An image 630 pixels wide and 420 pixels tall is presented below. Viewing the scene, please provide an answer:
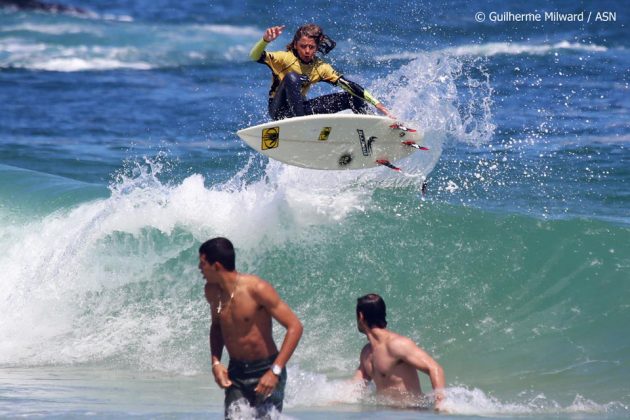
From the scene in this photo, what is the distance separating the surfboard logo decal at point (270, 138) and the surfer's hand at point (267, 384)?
4574mm

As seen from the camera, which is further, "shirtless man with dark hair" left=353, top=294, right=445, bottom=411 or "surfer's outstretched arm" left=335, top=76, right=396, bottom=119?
"surfer's outstretched arm" left=335, top=76, right=396, bottom=119

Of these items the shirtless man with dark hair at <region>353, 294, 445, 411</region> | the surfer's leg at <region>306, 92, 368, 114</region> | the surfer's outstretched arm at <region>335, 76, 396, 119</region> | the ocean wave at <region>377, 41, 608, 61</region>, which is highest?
the surfer's outstretched arm at <region>335, 76, 396, 119</region>

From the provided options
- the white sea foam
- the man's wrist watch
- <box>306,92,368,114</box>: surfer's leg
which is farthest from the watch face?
<box>306,92,368,114</box>: surfer's leg

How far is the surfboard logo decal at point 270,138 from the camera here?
10.0m

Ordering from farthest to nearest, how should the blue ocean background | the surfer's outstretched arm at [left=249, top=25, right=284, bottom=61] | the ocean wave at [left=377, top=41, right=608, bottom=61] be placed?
A: the ocean wave at [left=377, top=41, right=608, bottom=61] → the surfer's outstretched arm at [left=249, top=25, right=284, bottom=61] → the blue ocean background

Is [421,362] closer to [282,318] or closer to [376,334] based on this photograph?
[376,334]

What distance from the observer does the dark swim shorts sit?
5895 millimetres

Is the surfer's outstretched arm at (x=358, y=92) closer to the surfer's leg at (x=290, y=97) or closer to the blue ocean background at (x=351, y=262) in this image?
the surfer's leg at (x=290, y=97)

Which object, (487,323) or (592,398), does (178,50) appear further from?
(592,398)

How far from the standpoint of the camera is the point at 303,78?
10.2 m

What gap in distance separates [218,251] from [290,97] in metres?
4.57

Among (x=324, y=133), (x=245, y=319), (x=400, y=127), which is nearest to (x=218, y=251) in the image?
(x=245, y=319)

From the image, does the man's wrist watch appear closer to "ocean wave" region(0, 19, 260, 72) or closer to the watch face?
the watch face

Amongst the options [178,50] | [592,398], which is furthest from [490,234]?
[178,50]
